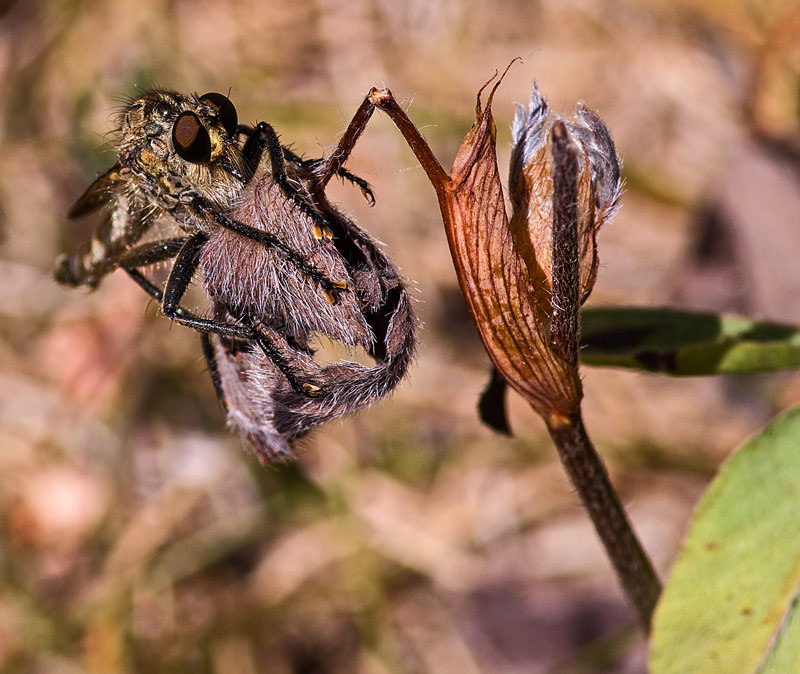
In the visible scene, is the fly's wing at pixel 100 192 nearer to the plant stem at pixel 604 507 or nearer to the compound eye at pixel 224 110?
the compound eye at pixel 224 110

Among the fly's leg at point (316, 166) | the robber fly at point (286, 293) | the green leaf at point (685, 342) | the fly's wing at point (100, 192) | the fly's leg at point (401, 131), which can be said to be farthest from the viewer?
the fly's wing at point (100, 192)

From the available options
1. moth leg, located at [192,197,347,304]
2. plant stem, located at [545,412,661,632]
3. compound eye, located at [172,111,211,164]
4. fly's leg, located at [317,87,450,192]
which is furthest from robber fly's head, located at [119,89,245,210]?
plant stem, located at [545,412,661,632]

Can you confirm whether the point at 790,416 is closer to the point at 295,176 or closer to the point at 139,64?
the point at 295,176

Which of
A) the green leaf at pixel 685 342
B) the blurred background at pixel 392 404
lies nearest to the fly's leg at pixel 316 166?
the green leaf at pixel 685 342

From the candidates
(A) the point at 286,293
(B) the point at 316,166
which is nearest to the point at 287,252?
(A) the point at 286,293

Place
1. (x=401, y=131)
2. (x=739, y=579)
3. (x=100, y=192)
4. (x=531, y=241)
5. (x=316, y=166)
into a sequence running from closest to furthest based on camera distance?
(x=401, y=131)
(x=531, y=241)
(x=316, y=166)
(x=739, y=579)
(x=100, y=192)

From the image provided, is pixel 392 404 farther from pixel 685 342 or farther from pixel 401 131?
pixel 401 131

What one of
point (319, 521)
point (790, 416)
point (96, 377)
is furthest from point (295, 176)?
point (96, 377)

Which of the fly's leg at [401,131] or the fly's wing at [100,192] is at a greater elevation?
the fly's leg at [401,131]
